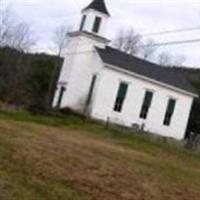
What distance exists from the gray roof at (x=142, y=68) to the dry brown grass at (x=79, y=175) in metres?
28.9

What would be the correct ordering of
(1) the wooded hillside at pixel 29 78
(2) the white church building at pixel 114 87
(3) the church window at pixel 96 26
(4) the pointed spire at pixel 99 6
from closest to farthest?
1. (2) the white church building at pixel 114 87
2. (3) the church window at pixel 96 26
3. (4) the pointed spire at pixel 99 6
4. (1) the wooded hillside at pixel 29 78

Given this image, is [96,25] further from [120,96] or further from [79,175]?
[79,175]

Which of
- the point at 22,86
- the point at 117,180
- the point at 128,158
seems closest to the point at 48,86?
the point at 22,86

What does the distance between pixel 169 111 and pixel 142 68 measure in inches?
163

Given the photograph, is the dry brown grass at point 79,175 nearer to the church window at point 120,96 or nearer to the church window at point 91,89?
the church window at point 120,96

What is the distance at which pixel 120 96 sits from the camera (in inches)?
2248

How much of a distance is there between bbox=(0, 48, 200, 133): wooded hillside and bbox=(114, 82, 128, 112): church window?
1010cm

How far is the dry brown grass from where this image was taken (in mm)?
17436

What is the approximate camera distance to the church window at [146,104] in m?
58.3

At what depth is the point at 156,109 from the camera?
5900cm

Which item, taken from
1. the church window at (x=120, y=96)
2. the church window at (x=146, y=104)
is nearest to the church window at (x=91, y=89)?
the church window at (x=120, y=96)

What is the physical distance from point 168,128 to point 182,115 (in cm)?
185

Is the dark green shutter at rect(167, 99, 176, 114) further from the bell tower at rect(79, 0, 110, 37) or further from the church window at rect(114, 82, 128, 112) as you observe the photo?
the bell tower at rect(79, 0, 110, 37)

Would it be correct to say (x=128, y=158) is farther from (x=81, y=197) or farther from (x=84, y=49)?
(x=84, y=49)
